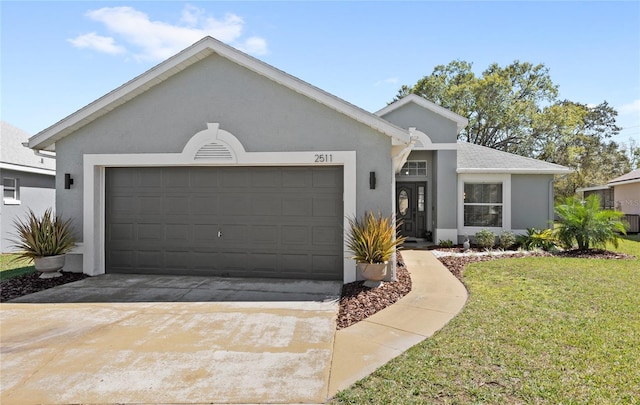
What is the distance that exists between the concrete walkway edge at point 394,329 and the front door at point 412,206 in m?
7.18

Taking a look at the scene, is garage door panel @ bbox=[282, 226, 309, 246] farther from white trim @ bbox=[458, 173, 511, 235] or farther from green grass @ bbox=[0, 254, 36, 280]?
white trim @ bbox=[458, 173, 511, 235]

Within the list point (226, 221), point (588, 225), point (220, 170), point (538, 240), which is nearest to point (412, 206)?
point (538, 240)

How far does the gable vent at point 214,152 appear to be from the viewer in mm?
Answer: 7973

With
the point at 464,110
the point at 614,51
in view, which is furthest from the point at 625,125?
the point at 614,51

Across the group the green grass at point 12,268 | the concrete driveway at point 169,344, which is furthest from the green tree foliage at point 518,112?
the green grass at point 12,268

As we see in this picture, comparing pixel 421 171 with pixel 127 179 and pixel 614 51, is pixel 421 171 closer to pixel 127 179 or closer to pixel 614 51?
pixel 614 51

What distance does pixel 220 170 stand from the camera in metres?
8.32

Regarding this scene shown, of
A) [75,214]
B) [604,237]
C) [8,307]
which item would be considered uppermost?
[75,214]

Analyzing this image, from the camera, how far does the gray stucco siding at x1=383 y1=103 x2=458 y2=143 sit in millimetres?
13508

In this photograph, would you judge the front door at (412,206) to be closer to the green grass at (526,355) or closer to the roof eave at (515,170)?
the roof eave at (515,170)

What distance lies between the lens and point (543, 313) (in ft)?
18.2

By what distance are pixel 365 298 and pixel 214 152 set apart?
4540mm

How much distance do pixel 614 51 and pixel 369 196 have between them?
11.6m

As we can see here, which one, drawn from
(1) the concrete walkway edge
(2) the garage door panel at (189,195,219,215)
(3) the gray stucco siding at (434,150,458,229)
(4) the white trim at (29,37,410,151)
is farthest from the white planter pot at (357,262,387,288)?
(3) the gray stucco siding at (434,150,458,229)
